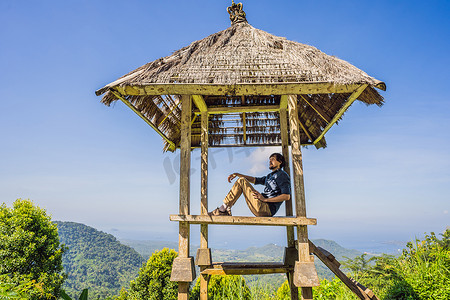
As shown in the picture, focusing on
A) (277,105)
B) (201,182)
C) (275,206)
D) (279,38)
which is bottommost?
(275,206)

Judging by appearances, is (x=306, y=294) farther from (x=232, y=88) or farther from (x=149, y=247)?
(x=149, y=247)

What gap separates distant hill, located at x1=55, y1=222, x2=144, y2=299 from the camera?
119 ft

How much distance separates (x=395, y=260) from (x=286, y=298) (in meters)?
2.57

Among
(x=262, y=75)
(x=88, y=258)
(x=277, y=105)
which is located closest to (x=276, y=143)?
(x=277, y=105)

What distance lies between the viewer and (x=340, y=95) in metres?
4.27

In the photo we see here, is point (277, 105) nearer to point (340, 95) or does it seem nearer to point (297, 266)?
point (340, 95)

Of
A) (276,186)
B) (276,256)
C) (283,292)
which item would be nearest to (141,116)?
(276,186)

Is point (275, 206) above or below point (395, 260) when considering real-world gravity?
above

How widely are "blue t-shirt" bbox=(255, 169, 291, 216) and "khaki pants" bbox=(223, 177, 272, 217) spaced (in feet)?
0.73

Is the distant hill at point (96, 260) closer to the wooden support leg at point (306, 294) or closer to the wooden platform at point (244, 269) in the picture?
the wooden platform at point (244, 269)

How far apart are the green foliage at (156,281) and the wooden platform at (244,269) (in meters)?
4.67

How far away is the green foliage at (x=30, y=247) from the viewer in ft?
32.9

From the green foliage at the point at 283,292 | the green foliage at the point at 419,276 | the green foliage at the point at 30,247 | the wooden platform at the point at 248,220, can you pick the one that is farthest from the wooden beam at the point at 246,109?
the green foliage at the point at 30,247

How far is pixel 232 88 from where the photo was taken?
3.35 metres
